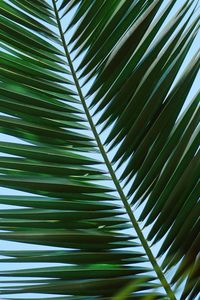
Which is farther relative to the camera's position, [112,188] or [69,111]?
[69,111]

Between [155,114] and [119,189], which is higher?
[155,114]

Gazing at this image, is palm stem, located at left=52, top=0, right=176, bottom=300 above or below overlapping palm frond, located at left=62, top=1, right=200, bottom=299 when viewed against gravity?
below

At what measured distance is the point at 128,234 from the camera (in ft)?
4.12

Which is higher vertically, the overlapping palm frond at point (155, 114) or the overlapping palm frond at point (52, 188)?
the overlapping palm frond at point (155, 114)

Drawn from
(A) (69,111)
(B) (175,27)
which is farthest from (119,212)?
(B) (175,27)

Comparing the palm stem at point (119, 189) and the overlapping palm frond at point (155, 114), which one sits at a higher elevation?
the overlapping palm frond at point (155, 114)

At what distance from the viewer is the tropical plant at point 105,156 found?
114 centimetres

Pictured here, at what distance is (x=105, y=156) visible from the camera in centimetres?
140

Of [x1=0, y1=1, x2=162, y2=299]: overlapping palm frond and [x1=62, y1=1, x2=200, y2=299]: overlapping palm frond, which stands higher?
[x1=62, y1=1, x2=200, y2=299]: overlapping palm frond

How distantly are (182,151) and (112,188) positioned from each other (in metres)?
0.23

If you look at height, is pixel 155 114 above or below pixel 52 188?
above

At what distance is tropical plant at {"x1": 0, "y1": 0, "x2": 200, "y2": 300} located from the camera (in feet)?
3.75

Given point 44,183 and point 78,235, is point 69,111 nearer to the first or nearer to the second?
point 44,183

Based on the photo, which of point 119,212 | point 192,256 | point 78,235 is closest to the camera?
point 192,256
